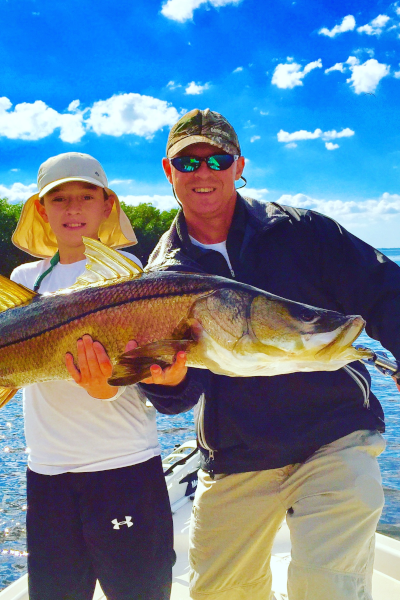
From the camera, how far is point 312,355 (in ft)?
7.25

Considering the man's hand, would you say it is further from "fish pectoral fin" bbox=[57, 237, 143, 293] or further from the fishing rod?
the fishing rod

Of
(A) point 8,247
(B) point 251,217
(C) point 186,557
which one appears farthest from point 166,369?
(A) point 8,247

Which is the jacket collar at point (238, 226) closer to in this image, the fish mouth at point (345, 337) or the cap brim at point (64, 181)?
the cap brim at point (64, 181)

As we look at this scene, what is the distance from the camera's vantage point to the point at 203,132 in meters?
3.40

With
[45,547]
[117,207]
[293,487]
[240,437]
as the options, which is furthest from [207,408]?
[117,207]

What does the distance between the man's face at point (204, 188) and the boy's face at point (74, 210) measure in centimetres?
56

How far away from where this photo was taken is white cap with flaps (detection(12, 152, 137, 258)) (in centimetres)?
319

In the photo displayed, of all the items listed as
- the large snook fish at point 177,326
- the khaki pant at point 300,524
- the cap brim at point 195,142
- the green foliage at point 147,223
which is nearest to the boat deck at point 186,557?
the khaki pant at point 300,524

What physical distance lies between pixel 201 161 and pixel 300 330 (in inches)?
65.7

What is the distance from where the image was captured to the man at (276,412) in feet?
9.13

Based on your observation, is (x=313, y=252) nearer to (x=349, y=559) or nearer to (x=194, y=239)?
(x=194, y=239)

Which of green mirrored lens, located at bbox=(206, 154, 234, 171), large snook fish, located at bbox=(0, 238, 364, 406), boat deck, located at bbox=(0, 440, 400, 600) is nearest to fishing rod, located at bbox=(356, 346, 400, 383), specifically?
large snook fish, located at bbox=(0, 238, 364, 406)

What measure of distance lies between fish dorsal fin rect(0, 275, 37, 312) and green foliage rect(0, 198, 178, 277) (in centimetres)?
3545

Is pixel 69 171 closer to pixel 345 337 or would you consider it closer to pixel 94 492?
pixel 94 492
